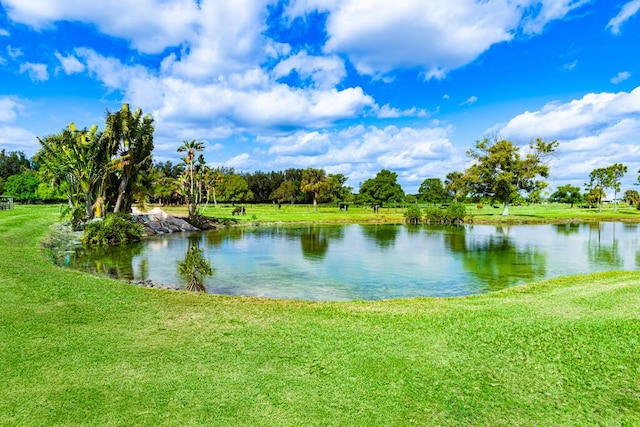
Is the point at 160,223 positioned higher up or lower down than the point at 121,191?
lower down

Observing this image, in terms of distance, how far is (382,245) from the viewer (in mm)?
32625

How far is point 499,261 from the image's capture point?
24.7 m

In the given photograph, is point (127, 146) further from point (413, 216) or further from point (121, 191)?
point (413, 216)

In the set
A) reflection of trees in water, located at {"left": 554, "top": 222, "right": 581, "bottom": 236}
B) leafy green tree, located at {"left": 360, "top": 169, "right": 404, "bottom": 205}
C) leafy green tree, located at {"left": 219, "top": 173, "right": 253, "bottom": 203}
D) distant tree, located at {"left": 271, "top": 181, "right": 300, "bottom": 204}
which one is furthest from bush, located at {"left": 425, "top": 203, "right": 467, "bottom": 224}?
distant tree, located at {"left": 271, "top": 181, "right": 300, "bottom": 204}

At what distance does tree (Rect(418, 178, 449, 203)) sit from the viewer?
134250 millimetres

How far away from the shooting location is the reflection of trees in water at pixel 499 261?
18891 millimetres

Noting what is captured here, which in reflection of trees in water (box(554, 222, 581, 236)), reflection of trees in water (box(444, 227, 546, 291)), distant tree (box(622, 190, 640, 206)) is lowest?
reflection of trees in water (box(444, 227, 546, 291))

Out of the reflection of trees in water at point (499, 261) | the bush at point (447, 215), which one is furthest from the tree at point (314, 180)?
the reflection of trees in water at point (499, 261)

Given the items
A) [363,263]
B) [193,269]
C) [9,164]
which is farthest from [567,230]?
[9,164]

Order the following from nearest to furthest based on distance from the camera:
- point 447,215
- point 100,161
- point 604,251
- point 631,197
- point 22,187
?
1. point 604,251
2. point 100,161
3. point 447,215
4. point 22,187
5. point 631,197

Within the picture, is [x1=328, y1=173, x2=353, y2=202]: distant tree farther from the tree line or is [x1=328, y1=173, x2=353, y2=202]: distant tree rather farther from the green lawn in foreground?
the green lawn in foreground

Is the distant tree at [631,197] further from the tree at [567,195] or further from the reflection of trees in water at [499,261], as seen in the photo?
the reflection of trees in water at [499,261]

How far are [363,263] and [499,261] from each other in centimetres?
840

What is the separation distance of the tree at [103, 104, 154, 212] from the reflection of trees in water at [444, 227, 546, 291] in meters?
29.1
